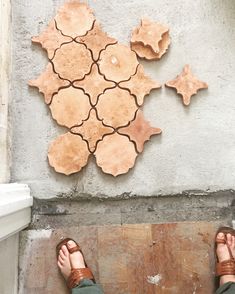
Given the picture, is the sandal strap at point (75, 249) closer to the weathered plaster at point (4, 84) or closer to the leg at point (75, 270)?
the leg at point (75, 270)

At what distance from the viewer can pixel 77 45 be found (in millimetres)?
1342

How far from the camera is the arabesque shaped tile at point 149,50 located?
133cm

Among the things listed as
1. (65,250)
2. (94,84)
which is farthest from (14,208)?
(94,84)

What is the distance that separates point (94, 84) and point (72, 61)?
11 cm

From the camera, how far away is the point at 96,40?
53.1 inches

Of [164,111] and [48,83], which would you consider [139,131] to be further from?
[48,83]

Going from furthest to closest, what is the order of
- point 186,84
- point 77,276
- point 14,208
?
point 186,84
point 77,276
point 14,208

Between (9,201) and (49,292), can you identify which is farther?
(49,292)

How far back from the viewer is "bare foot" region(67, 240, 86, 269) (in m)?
1.22

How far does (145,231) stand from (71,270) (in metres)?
0.25

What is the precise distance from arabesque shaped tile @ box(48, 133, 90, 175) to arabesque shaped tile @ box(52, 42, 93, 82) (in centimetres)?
20

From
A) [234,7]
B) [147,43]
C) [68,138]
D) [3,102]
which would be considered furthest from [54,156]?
[234,7]

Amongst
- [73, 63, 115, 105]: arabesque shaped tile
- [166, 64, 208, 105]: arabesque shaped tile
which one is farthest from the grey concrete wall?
[73, 63, 115, 105]: arabesque shaped tile

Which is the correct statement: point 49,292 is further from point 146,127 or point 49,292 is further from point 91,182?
point 146,127
